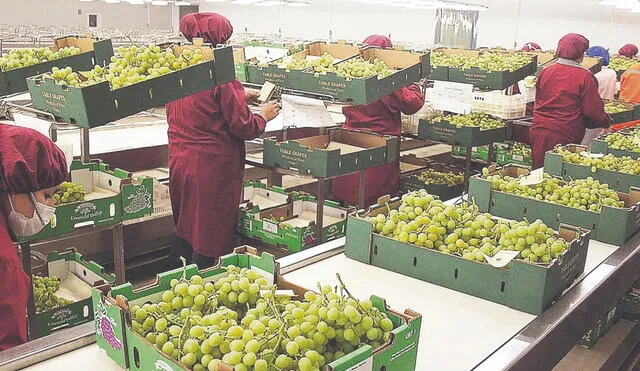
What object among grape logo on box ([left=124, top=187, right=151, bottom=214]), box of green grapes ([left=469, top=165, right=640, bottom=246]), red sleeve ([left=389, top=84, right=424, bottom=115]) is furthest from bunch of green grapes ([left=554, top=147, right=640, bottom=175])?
grape logo on box ([left=124, top=187, right=151, bottom=214])

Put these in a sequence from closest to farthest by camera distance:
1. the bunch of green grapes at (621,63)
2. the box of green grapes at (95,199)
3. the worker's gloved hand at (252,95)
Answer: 1. the box of green grapes at (95,199)
2. the worker's gloved hand at (252,95)
3. the bunch of green grapes at (621,63)

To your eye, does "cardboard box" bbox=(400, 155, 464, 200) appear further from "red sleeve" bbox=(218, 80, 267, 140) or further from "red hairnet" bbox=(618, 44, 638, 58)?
"red hairnet" bbox=(618, 44, 638, 58)

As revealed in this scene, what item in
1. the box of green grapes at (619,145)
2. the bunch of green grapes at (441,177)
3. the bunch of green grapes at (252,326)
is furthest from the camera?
the bunch of green grapes at (441,177)

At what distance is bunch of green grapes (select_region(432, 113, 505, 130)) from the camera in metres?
5.18

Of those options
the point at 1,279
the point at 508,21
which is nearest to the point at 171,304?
the point at 1,279

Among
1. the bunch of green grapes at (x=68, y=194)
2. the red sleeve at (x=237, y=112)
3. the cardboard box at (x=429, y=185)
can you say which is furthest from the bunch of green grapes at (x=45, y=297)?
the cardboard box at (x=429, y=185)

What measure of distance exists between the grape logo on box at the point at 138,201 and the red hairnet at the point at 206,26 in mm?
986

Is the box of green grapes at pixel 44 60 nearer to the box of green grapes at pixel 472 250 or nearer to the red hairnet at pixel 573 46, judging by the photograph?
the box of green grapes at pixel 472 250

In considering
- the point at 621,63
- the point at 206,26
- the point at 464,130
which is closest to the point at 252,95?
the point at 206,26

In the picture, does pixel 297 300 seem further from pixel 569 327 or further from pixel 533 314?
pixel 569 327

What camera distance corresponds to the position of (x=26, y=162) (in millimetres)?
2061

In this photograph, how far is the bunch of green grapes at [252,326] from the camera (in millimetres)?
1194

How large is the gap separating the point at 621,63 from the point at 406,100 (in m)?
5.54

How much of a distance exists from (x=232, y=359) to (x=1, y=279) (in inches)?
45.8
